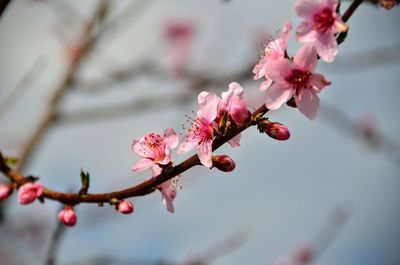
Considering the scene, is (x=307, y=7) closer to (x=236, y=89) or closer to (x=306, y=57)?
(x=306, y=57)

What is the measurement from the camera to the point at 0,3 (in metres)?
1.67

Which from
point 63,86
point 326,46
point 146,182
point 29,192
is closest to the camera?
point 326,46

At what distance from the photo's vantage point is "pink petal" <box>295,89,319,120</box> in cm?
138

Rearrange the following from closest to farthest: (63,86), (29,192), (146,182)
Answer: (146,182)
(29,192)
(63,86)

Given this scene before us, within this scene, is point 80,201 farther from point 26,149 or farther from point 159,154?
point 26,149

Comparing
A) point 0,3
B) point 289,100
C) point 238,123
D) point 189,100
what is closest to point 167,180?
point 238,123

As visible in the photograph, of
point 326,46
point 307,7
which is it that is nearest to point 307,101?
point 326,46

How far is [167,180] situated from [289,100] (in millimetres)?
469

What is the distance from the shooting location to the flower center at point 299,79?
138 centimetres

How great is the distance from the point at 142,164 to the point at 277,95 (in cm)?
52

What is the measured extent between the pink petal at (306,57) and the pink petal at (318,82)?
0.05 m

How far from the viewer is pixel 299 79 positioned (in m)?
1.39

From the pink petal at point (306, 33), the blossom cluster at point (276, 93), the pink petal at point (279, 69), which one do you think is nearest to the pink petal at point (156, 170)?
the blossom cluster at point (276, 93)

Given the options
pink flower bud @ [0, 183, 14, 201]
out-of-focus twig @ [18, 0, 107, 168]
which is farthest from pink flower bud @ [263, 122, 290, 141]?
out-of-focus twig @ [18, 0, 107, 168]
